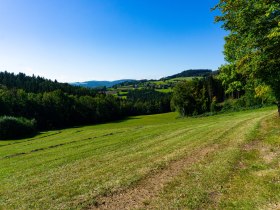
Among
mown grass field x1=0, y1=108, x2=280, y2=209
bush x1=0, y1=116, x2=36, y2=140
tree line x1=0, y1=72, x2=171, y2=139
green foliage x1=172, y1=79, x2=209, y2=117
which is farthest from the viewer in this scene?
tree line x1=0, y1=72, x2=171, y2=139

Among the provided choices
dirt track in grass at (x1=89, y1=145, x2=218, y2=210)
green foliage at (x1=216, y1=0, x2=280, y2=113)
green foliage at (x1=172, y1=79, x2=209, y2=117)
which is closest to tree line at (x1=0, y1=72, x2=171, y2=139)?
green foliage at (x1=172, y1=79, x2=209, y2=117)

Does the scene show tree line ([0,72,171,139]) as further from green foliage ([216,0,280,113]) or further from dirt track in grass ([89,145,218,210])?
dirt track in grass ([89,145,218,210])

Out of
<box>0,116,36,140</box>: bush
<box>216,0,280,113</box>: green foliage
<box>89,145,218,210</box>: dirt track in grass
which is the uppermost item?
<box>216,0,280,113</box>: green foliage

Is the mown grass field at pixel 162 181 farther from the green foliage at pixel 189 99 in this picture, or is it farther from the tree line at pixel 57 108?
the tree line at pixel 57 108

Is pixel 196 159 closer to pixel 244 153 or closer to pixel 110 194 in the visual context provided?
pixel 244 153

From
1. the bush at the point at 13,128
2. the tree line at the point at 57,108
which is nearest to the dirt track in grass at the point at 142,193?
the bush at the point at 13,128

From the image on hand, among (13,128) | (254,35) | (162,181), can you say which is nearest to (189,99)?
(13,128)

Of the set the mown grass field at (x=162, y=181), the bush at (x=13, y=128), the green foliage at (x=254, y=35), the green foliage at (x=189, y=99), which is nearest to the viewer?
the mown grass field at (x=162, y=181)

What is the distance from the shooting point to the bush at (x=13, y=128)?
220 ft

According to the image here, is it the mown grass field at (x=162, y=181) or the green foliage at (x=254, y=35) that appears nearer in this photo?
the mown grass field at (x=162, y=181)

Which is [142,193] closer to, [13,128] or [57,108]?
[13,128]

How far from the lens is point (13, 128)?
68812 millimetres

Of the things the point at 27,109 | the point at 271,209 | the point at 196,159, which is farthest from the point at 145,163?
the point at 27,109

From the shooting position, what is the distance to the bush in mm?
66938
